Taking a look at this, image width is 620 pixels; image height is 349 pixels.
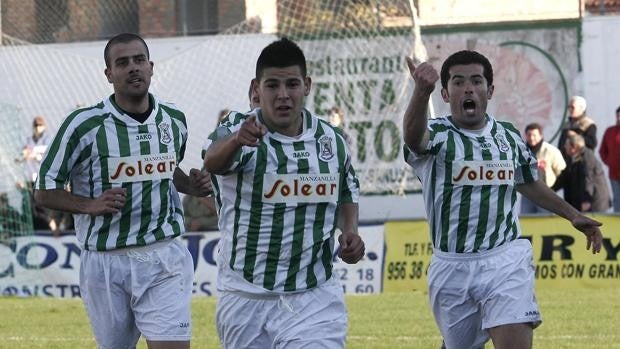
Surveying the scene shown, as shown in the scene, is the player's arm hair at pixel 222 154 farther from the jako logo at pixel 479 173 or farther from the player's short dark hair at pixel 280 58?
the jako logo at pixel 479 173

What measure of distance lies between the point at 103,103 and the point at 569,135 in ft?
36.1

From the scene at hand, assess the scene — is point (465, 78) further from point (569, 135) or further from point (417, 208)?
point (417, 208)

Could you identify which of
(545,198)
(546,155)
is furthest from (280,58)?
(546,155)

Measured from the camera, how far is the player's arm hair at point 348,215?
7074 mm

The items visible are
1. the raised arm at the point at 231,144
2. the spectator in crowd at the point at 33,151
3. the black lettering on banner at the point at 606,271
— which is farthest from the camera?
the spectator in crowd at the point at 33,151

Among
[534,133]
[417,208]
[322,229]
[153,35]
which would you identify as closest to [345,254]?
[322,229]

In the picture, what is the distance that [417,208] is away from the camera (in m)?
22.2

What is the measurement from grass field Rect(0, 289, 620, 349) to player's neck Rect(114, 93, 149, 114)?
14.6ft

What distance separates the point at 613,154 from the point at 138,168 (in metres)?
11.7

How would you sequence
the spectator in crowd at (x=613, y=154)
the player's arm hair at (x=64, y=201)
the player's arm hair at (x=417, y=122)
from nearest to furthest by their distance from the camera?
the player's arm hair at (x=417, y=122)
the player's arm hair at (x=64, y=201)
the spectator in crowd at (x=613, y=154)

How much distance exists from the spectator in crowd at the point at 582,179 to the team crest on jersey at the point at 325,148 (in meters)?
11.6

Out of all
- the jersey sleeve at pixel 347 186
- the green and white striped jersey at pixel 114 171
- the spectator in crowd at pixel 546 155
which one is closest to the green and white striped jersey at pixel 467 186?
the jersey sleeve at pixel 347 186

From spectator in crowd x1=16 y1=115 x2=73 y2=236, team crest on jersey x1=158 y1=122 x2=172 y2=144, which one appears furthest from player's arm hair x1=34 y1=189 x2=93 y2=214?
spectator in crowd x1=16 y1=115 x2=73 y2=236

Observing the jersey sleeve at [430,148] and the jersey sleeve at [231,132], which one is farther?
the jersey sleeve at [430,148]
